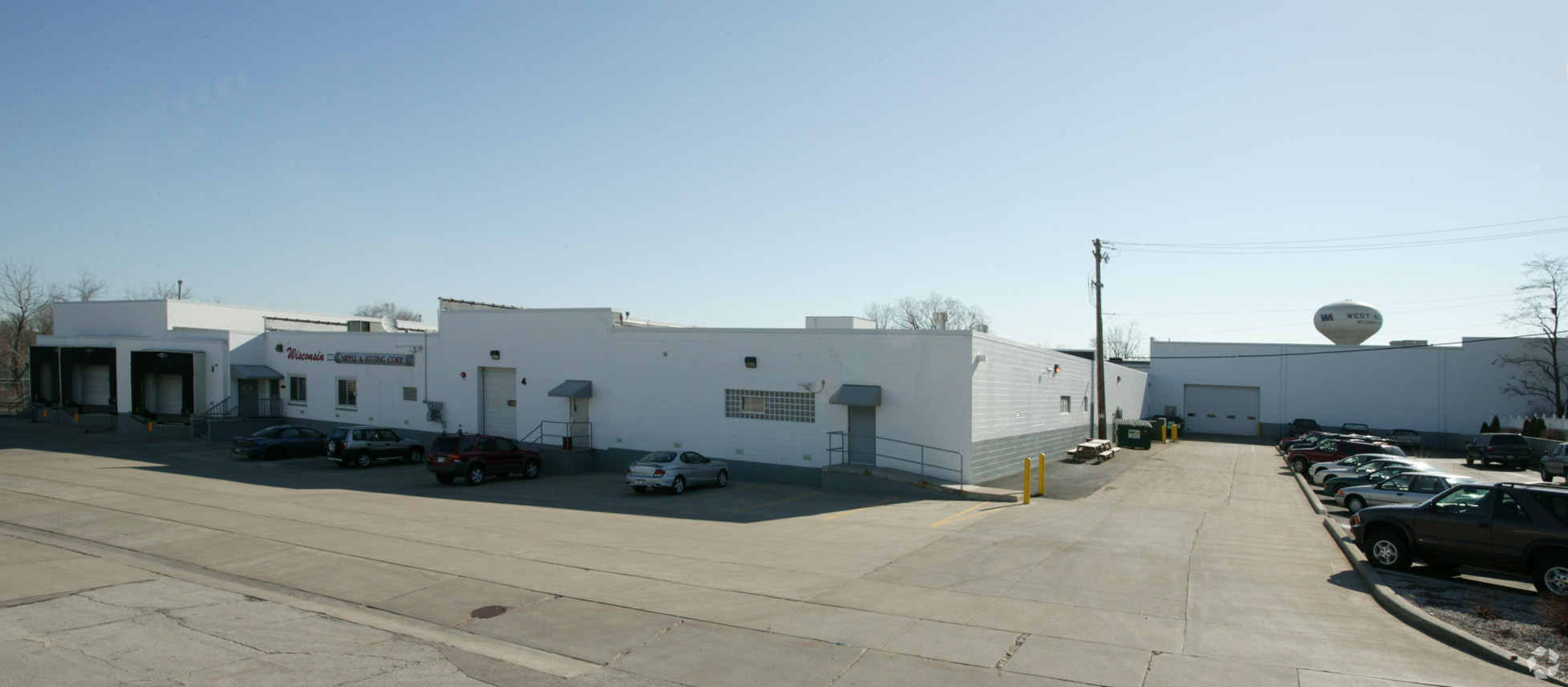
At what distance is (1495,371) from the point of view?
4944cm

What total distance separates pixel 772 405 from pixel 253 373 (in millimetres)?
27786

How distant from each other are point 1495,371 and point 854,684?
59877 mm

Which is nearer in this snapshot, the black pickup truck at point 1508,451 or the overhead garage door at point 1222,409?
the black pickup truck at point 1508,451

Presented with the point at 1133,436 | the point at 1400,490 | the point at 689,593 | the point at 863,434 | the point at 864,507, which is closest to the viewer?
the point at 689,593

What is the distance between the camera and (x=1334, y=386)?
5356 cm

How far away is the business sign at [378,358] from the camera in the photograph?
34331 millimetres

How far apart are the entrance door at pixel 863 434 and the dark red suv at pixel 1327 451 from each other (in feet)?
64.2

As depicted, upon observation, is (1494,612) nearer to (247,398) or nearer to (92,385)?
(247,398)

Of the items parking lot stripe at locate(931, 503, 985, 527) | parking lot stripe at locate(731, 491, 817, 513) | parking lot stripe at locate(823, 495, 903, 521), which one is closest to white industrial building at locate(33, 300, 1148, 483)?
parking lot stripe at locate(731, 491, 817, 513)

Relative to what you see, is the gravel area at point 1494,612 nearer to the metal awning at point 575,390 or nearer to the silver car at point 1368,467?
the silver car at point 1368,467

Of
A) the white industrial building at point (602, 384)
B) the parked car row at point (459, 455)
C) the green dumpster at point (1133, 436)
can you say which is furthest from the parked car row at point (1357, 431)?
the parked car row at point (459, 455)

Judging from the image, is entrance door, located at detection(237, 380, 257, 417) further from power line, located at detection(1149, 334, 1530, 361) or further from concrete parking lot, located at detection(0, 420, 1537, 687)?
power line, located at detection(1149, 334, 1530, 361)

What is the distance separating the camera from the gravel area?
857cm

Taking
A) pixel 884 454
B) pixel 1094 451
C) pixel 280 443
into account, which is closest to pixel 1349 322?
pixel 1094 451
